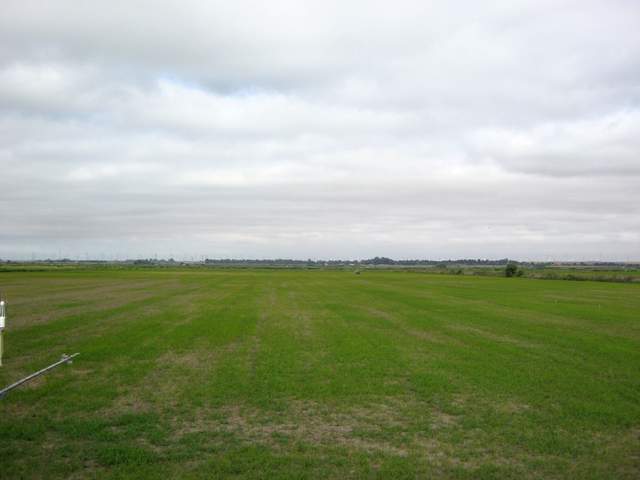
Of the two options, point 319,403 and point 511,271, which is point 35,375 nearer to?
point 319,403

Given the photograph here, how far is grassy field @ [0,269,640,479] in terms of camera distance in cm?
733

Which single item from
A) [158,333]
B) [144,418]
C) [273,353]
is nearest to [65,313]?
[158,333]

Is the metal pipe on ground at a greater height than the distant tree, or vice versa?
the distant tree

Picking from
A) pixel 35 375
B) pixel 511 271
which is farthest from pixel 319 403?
pixel 511 271

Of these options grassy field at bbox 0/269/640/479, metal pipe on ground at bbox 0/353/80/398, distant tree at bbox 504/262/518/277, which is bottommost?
grassy field at bbox 0/269/640/479

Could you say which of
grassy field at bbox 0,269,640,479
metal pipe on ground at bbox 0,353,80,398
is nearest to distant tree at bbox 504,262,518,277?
grassy field at bbox 0,269,640,479

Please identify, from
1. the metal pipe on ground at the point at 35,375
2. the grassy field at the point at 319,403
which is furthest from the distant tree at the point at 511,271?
the metal pipe on ground at the point at 35,375

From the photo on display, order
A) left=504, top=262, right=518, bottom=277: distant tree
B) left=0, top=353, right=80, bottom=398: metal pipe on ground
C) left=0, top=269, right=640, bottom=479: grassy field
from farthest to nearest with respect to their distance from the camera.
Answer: left=504, top=262, right=518, bottom=277: distant tree, left=0, top=353, right=80, bottom=398: metal pipe on ground, left=0, top=269, right=640, bottom=479: grassy field

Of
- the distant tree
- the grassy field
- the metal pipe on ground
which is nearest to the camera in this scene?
the grassy field

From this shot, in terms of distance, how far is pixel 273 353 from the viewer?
1583cm

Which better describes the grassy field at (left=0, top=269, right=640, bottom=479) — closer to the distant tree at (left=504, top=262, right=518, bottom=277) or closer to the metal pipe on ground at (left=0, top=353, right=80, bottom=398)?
the metal pipe on ground at (left=0, top=353, right=80, bottom=398)

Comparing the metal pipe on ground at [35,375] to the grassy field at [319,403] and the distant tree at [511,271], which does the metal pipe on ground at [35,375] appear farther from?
the distant tree at [511,271]

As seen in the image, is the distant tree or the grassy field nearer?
the grassy field

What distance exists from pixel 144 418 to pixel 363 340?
34.5 feet
